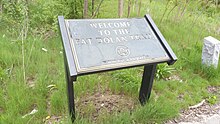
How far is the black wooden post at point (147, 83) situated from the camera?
2.46 metres

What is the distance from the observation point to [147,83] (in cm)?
254

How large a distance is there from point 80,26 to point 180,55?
7.17ft

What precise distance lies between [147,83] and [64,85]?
98 centimetres

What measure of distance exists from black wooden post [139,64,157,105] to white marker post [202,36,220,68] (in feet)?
4.21

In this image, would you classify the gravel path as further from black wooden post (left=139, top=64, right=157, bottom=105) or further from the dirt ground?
black wooden post (left=139, top=64, right=157, bottom=105)

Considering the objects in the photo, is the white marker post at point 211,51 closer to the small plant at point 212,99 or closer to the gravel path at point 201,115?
the small plant at point 212,99

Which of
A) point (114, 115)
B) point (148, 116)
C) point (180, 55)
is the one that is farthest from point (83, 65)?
point (180, 55)

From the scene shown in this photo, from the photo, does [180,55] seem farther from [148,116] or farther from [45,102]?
[45,102]

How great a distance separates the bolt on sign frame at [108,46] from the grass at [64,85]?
1.30 ft

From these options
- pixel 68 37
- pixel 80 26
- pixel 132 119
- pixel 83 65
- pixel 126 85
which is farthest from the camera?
pixel 126 85

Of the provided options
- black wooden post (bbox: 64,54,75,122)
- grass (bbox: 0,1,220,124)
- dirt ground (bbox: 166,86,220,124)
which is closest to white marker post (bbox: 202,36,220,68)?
grass (bbox: 0,1,220,124)

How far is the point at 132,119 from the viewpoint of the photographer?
2.39 meters

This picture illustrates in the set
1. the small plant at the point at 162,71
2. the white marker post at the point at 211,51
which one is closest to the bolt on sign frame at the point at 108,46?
the small plant at the point at 162,71

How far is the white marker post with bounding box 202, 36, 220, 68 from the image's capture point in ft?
10.7
